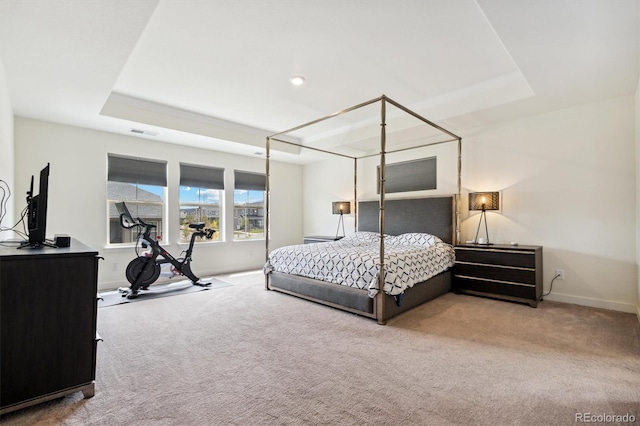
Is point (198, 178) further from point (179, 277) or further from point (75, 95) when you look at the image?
point (75, 95)

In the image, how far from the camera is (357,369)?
233cm

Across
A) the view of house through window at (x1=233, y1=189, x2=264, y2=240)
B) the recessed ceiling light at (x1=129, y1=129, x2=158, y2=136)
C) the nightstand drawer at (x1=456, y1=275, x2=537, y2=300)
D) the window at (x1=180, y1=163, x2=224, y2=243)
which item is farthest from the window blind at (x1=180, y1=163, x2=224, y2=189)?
the nightstand drawer at (x1=456, y1=275, x2=537, y2=300)

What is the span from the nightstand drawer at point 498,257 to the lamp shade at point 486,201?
665mm

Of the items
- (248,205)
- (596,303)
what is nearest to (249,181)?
(248,205)

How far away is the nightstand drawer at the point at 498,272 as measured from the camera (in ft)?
12.8

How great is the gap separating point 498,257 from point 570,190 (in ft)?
4.18

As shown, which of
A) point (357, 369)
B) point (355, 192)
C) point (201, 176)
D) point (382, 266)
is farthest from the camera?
point (355, 192)

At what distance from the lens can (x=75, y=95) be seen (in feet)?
11.6

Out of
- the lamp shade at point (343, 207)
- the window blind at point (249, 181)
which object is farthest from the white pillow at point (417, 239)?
the window blind at point (249, 181)

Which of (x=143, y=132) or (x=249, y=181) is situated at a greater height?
(x=143, y=132)

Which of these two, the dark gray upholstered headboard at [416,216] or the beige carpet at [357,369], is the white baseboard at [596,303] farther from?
the dark gray upholstered headboard at [416,216]

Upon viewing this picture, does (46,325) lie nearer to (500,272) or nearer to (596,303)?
(500,272)

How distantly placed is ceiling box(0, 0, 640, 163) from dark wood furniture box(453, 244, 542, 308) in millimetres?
1884

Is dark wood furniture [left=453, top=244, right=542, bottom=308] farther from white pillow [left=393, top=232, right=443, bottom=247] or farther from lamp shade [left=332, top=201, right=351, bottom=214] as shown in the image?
lamp shade [left=332, top=201, right=351, bottom=214]
